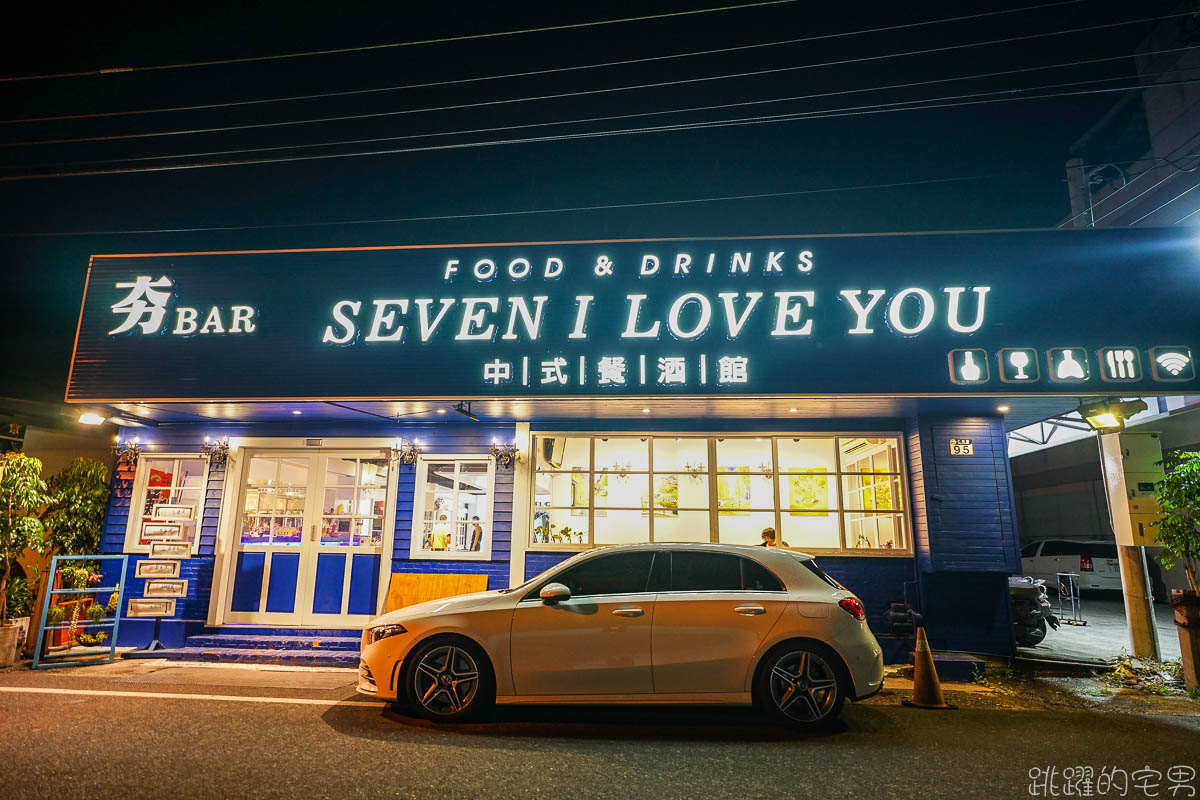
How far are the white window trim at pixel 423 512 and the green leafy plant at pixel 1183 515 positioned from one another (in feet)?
28.0

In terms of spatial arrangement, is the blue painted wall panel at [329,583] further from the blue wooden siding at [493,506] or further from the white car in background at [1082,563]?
the white car in background at [1082,563]

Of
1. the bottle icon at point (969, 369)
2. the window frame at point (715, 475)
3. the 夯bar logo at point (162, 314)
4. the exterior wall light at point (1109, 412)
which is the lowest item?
the window frame at point (715, 475)

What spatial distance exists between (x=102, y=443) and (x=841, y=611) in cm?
1804

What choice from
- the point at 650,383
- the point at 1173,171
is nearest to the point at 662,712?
the point at 650,383

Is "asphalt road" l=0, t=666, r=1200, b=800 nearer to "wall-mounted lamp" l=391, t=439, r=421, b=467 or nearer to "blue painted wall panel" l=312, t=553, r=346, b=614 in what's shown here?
"blue painted wall panel" l=312, t=553, r=346, b=614

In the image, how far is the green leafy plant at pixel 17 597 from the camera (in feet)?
27.1

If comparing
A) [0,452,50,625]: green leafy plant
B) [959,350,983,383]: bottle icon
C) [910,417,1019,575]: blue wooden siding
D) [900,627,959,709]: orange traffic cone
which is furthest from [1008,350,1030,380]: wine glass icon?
[0,452,50,625]: green leafy plant

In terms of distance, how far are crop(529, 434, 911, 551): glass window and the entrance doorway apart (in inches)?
104

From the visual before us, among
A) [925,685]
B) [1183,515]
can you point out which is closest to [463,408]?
[925,685]

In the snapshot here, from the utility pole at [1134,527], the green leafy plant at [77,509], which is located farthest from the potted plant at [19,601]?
the utility pole at [1134,527]

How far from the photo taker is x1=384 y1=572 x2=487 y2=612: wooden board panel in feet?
30.3

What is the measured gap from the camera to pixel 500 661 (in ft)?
17.7

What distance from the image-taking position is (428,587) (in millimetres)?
9281

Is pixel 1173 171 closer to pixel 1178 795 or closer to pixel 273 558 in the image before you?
pixel 1178 795
